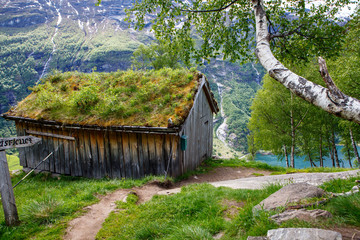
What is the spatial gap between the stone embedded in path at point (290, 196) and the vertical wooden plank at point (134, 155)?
7042 millimetres

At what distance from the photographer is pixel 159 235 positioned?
164 inches

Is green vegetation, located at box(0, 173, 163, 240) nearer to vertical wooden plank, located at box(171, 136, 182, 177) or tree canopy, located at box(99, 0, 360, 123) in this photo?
vertical wooden plank, located at box(171, 136, 182, 177)

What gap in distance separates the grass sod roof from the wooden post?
4.65m

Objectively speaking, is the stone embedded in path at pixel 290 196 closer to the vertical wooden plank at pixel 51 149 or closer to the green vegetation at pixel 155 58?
the vertical wooden plank at pixel 51 149

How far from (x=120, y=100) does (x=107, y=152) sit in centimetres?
266

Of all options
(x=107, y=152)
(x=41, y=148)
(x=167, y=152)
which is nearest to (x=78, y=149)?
(x=107, y=152)

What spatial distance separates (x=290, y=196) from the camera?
3.69 m

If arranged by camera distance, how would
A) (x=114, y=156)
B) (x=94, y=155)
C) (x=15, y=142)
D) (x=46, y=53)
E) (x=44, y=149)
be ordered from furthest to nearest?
(x=46, y=53), (x=44, y=149), (x=94, y=155), (x=114, y=156), (x=15, y=142)

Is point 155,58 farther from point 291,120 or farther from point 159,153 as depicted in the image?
point 159,153

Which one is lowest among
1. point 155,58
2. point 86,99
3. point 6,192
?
point 6,192

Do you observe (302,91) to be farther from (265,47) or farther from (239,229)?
(239,229)

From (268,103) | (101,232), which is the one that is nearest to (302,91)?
(101,232)

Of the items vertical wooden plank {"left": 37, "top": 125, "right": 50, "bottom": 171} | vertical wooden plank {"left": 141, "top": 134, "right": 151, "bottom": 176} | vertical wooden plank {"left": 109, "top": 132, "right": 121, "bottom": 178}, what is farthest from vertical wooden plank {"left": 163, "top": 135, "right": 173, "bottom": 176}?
vertical wooden plank {"left": 37, "top": 125, "right": 50, "bottom": 171}

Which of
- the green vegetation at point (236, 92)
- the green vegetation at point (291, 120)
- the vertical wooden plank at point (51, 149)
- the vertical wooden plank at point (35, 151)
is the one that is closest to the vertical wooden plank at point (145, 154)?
the vertical wooden plank at point (51, 149)
